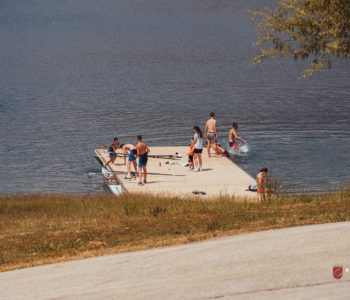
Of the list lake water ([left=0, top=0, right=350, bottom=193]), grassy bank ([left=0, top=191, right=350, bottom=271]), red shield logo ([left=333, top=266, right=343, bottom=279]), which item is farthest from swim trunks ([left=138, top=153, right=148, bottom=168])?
red shield logo ([left=333, top=266, right=343, bottom=279])

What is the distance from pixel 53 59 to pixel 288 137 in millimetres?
40523

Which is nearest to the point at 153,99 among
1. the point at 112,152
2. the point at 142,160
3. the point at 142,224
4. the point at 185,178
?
the point at 112,152

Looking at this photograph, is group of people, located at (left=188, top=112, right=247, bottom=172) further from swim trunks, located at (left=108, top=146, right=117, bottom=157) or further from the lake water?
swim trunks, located at (left=108, top=146, right=117, bottom=157)

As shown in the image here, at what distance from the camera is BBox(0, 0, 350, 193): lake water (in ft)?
127

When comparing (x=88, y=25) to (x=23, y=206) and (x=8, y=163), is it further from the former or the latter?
(x=23, y=206)

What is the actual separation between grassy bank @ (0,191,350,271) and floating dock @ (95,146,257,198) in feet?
23.7

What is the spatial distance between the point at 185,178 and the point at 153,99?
82.7ft

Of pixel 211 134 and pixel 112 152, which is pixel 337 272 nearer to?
pixel 112 152

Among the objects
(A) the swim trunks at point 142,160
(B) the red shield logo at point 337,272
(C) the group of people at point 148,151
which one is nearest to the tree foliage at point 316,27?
(A) the swim trunks at point 142,160

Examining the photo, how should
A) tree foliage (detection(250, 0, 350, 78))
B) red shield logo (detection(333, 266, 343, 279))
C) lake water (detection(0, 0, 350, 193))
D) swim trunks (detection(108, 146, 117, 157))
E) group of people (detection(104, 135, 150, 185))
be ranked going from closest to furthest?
red shield logo (detection(333, 266, 343, 279))
tree foliage (detection(250, 0, 350, 78))
group of people (detection(104, 135, 150, 185))
swim trunks (detection(108, 146, 117, 157))
lake water (detection(0, 0, 350, 193))

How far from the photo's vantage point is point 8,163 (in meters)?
40.3

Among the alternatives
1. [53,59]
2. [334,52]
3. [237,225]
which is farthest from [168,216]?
[53,59]

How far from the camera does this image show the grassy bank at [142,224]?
1655 cm

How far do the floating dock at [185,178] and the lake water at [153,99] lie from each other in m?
1.46
